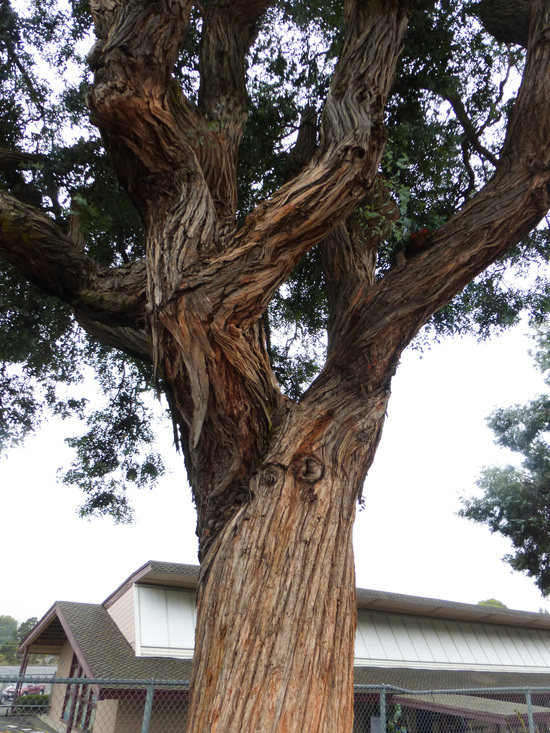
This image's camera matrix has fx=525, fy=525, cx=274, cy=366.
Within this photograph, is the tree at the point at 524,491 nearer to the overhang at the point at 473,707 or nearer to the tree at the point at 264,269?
the overhang at the point at 473,707

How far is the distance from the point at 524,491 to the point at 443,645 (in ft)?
19.3

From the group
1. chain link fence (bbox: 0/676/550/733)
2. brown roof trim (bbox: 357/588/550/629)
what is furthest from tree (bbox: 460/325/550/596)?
chain link fence (bbox: 0/676/550/733)

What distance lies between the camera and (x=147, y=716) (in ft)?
15.6

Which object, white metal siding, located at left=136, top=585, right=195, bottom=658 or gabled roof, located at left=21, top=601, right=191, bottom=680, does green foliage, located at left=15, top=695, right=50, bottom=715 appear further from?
white metal siding, located at left=136, top=585, right=195, bottom=658

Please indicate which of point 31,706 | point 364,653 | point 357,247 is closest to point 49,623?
point 364,653

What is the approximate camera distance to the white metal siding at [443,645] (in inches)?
482

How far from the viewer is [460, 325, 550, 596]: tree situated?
16.4 meters

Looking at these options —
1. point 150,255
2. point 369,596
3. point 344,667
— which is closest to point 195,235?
point 150,255

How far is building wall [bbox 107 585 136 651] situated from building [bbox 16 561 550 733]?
0.02m

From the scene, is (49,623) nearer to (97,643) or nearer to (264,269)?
(97,643)

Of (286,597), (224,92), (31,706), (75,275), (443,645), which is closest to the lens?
(286,597)

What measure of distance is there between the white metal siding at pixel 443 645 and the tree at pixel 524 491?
2.07 meters

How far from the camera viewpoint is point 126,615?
10.6m

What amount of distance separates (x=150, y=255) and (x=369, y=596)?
1098 centimetres
